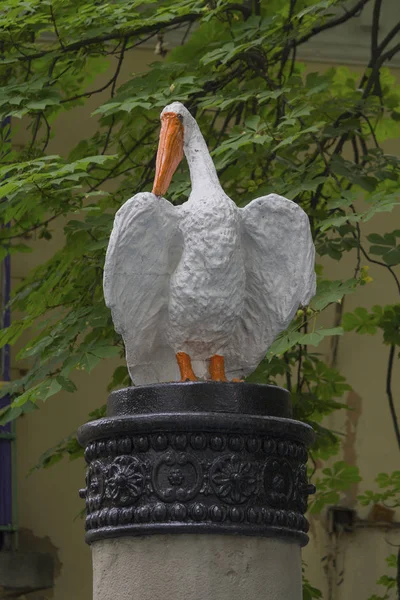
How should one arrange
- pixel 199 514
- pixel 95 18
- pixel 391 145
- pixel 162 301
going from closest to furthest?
pixel 199 514
pixel 162 301
pixel 95 18
pixel 391 145

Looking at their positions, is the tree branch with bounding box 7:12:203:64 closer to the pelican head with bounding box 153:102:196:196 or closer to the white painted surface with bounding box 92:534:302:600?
the pelican head with bounding box 153:102:196:196

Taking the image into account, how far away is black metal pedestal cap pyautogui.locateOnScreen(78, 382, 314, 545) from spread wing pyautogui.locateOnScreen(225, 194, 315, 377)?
0.42 meters

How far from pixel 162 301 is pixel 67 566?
512 cm

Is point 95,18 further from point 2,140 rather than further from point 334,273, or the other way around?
point 334,273

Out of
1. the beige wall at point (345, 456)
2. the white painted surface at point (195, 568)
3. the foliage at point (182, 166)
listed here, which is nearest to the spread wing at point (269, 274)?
the white painted surface at point (195, 568)

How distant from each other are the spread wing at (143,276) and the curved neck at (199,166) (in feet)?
0.54

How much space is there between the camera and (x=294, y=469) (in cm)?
385

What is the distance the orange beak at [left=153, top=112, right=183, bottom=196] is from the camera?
4230 mm

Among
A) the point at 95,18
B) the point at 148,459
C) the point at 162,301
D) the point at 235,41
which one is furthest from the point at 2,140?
the point at 148,459

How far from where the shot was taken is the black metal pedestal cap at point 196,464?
3.65 meters

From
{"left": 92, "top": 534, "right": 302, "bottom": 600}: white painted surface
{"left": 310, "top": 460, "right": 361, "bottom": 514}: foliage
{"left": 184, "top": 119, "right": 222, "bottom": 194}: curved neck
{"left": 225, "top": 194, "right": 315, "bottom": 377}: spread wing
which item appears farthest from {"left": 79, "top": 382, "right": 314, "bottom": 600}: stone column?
{"left": 310, "top": 460, "right": 361, "bottom": 514}: foliage

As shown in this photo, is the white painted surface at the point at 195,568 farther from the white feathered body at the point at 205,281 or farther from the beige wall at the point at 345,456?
the beige wall at the point at 345,456

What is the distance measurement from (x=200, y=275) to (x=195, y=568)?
0.90 meters

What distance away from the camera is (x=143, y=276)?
13.3 feet
